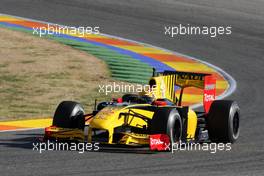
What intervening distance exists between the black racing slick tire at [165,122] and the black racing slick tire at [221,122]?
944mm

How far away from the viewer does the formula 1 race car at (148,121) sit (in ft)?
43.7

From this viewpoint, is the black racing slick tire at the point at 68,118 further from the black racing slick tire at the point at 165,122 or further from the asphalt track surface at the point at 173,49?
the black racing slick tire at the point at 165,122

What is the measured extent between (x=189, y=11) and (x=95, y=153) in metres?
16.6

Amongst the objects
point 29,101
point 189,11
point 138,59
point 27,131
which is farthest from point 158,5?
point 27,131

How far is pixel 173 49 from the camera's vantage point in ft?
82.3

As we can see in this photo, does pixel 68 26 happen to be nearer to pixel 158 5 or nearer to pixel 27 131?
pixel 158 5

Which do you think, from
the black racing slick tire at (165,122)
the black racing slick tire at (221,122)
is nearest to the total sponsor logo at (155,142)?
the black racing slick tire at (165,122)

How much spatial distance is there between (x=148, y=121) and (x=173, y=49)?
37.9ft

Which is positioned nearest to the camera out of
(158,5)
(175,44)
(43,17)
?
(175,44)

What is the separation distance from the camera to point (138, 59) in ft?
76.0

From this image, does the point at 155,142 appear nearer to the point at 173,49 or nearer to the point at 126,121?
the point at 126,121

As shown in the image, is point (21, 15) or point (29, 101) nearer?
point (29, 101)

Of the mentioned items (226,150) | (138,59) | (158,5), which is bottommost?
(226,150)

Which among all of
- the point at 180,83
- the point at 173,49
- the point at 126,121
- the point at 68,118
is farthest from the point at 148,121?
the point at 173,49
